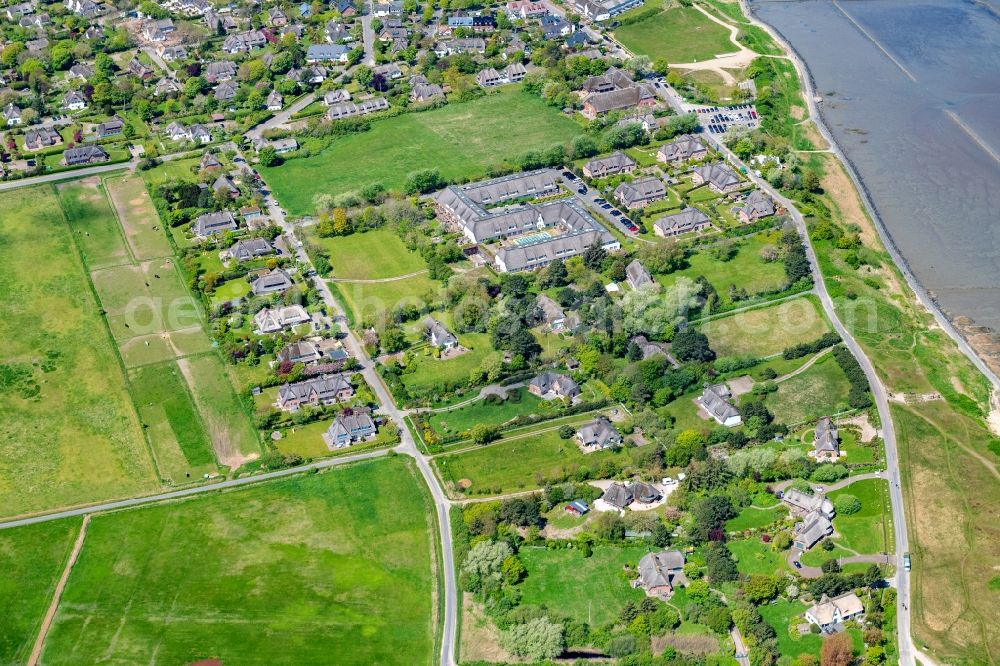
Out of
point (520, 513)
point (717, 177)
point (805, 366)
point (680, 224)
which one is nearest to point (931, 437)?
point (805, 366)

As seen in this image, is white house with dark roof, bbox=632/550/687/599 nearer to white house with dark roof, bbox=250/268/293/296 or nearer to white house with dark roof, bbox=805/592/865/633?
white house with dark roof, bbox=805/592/865/633

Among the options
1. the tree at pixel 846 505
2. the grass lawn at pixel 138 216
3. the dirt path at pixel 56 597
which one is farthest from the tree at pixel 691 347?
the grass lawn at pixel 138 216

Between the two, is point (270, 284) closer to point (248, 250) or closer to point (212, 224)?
point (248, 250)

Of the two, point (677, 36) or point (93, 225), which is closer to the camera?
point (93, 225)

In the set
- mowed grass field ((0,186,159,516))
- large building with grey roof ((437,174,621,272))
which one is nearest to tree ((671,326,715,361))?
large building with grey roof ((437,174,621,272))

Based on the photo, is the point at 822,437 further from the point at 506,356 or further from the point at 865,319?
the point at 506,356

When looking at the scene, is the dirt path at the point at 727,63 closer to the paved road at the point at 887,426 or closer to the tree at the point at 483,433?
the paved road at the point at 887,426

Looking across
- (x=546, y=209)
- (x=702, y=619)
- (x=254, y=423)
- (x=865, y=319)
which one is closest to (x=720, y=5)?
(x=546, y=209)
